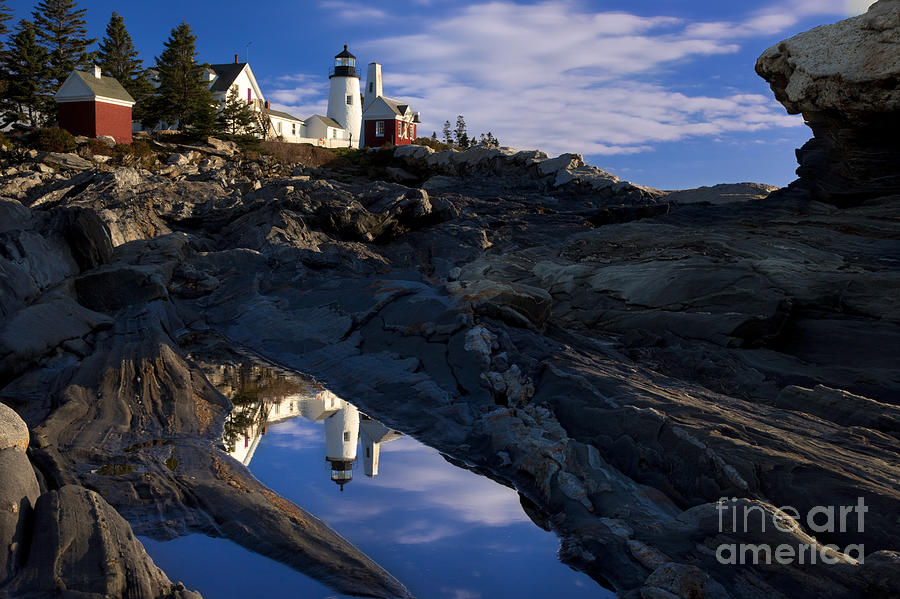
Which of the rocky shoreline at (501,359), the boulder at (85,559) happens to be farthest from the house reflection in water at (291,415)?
the boulder at (85,559)

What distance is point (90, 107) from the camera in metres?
44.3

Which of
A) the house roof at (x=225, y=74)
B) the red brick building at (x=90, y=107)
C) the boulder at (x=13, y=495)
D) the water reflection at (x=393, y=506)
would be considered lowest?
the water reflection at (x=393, y=506)

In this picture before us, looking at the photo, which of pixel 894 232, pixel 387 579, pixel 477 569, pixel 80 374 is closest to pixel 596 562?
pixel 477 569

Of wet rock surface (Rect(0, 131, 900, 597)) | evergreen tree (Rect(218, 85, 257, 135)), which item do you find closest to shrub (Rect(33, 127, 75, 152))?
evergreen tree (Rect(218, 85, 257, 135))

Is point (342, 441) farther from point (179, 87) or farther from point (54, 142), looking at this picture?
point (179, 87)

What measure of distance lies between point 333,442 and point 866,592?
6456 millimetres

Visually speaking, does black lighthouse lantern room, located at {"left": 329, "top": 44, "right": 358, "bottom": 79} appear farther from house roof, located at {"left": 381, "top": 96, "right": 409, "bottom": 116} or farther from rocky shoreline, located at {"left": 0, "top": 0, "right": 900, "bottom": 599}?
rocky shoreline, located at {"left": 0, "top": 0, "right": 900, "bottom": 599}

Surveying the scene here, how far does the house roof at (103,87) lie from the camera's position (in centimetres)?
4444

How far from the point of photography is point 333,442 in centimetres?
942

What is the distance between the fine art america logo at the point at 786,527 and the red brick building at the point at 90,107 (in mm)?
47774

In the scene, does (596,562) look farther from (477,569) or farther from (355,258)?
(355,258)

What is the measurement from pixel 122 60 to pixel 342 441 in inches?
2146

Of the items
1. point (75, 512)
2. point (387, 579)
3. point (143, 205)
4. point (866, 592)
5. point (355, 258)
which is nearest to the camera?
point (866, 592)

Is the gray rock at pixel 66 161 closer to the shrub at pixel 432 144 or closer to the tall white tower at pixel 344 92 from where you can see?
the shrub at pixel 432 144
